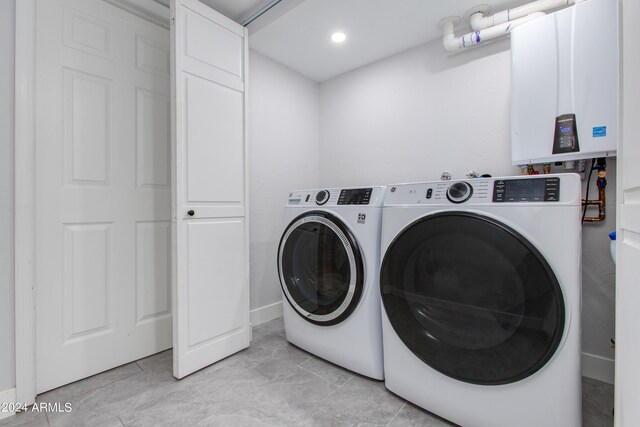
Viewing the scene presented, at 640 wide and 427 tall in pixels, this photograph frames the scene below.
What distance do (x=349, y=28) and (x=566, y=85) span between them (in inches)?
51.0

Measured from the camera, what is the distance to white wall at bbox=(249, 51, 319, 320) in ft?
7.27

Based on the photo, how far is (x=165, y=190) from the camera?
69.7 inches

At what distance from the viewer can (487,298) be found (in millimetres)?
1025

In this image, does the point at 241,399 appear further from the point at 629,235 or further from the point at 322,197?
the point at 629,235

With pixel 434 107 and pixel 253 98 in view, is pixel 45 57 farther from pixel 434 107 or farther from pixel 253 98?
pixel 434 107

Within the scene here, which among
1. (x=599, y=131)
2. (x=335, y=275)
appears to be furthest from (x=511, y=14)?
(x=335, y=275)

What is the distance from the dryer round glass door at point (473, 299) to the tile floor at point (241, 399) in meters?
0.36

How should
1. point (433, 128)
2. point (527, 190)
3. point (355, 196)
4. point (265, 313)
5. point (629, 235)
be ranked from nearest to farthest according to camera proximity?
point (629, 235)
point (527, 190)
point (355, 196)
point (433, 128)
point (265, 313)

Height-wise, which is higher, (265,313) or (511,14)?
(511,14)

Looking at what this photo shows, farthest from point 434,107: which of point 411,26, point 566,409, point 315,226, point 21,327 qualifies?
point 21,327

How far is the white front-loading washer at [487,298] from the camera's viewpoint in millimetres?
912

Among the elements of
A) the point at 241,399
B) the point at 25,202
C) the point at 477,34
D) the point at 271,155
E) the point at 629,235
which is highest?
the point at 477,34

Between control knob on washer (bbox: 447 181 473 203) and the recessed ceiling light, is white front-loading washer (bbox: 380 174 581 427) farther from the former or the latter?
the recessed ceiling light

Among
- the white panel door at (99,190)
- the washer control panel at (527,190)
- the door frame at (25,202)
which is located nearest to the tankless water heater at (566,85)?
the washer control panel at (527,190)
